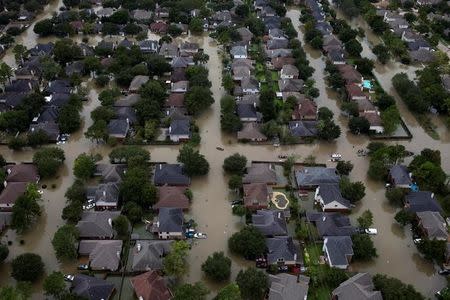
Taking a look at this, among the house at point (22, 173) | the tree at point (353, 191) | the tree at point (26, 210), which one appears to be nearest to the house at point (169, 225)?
the tree at point (26, 210)

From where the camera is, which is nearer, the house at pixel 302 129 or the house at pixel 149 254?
the house at pixel 149 254

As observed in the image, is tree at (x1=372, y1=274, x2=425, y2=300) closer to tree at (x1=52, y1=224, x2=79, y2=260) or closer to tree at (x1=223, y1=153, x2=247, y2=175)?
tree at (x1=223, y1=153, x2=247, y2=175)

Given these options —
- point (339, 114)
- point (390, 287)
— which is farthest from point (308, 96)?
point (390, 287)

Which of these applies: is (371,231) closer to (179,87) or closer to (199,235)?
(199,235)

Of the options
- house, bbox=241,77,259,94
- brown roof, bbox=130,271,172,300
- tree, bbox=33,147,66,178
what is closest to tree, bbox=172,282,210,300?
brown roof, bbox=130,271,172,300

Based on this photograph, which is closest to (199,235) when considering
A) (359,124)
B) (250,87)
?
(359,124)

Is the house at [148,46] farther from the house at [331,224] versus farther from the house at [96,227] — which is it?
the house at [331,224]
